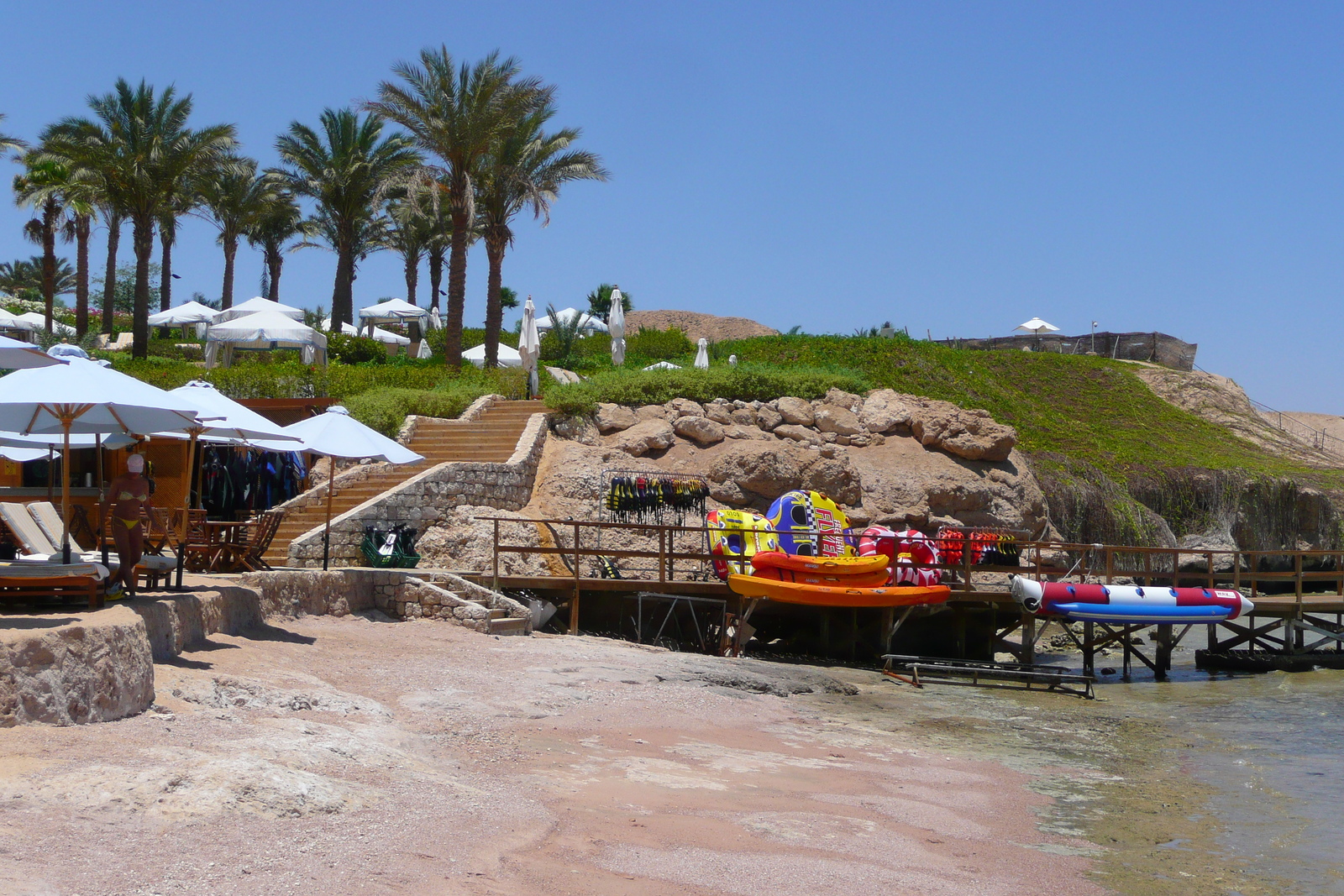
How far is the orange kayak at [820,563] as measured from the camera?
54.6 ft

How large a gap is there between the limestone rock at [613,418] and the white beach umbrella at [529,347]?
2.19m

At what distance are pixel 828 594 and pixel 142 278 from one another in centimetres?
2727

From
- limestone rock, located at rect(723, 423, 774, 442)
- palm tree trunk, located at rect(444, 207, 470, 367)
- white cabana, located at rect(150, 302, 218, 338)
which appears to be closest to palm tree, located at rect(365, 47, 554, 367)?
palm tree trunk, located at rect(444, 207, 470, 367)

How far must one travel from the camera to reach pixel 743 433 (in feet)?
80.6

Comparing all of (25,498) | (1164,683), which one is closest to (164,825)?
(25,498)

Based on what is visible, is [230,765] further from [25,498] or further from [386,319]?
[386,319]

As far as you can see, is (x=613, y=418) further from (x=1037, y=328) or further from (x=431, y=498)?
(x=1037, y=328)

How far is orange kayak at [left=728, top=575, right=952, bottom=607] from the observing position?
1645 centimetres

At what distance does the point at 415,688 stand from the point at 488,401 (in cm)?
1488

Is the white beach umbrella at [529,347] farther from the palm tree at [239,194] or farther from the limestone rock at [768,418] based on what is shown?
the palm tree at [239,194]

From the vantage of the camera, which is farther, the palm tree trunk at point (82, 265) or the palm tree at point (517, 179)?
the palm tree trunk at point (82, 265)

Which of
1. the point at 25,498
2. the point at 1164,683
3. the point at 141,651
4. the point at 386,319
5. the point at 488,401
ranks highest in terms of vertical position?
the point at 386,319

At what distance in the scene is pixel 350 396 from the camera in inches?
995

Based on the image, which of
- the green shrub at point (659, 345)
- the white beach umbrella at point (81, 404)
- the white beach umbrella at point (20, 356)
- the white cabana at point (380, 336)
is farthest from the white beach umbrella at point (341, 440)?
the white cabana at point (380, 336)
